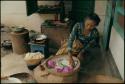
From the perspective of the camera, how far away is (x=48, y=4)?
4184mm

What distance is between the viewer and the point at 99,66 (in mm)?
3141

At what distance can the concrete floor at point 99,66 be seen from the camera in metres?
2.85

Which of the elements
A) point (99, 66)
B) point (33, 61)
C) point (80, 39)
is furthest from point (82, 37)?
point (33, 61)

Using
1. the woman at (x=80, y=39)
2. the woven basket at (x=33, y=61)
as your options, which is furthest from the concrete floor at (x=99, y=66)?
the woven basket at (x=33, y=61)

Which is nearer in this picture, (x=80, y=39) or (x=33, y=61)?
(x=33, y=61)

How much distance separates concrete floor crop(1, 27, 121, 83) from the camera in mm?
2847

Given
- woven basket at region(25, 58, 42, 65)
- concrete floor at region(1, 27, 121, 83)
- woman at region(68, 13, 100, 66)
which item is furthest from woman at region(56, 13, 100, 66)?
woven basket at region(25, 58, 42, 65)

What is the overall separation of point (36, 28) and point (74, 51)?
1.72 m

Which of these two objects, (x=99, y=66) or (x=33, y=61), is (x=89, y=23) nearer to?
(x=99, y=66)

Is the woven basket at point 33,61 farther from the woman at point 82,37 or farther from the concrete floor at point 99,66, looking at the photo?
the concrete floor at point 99,66

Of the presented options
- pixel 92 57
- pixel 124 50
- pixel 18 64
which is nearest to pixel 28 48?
pixel 18 64

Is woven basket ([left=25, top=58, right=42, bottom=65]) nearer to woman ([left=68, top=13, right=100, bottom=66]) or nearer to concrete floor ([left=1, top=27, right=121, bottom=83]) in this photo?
woman ([left=68, top=13, right=100, bottom=66])

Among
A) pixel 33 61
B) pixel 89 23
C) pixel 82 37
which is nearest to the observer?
pixel 89 23

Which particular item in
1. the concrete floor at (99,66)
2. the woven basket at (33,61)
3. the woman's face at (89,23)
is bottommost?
the concrete floor at (99,66)
